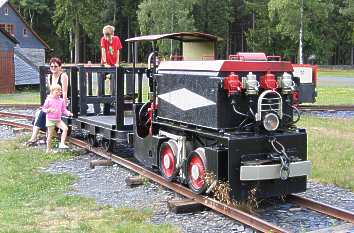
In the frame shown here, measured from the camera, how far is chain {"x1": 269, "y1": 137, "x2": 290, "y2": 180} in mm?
6594

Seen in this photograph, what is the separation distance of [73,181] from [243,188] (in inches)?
122

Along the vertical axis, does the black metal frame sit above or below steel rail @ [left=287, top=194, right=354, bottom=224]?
above

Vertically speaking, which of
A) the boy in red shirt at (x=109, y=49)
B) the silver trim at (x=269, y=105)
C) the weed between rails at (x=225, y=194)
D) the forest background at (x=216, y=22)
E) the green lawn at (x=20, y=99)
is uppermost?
the forest background at (x=216, y=22)

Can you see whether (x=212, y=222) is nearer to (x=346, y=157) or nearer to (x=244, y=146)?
(x=244, y=146)

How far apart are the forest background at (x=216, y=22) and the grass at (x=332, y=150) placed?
46434 millimetres

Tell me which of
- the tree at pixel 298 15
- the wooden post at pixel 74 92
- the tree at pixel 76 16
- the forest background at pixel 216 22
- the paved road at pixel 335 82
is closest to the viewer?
the wooden post at pixel 74 92

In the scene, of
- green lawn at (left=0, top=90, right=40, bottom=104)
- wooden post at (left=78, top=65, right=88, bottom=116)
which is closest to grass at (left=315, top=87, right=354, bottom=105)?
green lawn at (left=0, top=90, right=40, bottom=104)

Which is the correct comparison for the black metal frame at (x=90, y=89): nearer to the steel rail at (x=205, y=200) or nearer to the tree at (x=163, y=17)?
the steel rail at (x=205, y=200)

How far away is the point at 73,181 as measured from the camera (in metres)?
8.67

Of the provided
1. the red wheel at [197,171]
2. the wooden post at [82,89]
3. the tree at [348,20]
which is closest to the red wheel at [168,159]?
the red wheel at [197,171]

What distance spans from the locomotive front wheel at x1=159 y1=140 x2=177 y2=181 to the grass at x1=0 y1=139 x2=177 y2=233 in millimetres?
1085

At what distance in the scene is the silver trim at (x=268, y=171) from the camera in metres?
6.45

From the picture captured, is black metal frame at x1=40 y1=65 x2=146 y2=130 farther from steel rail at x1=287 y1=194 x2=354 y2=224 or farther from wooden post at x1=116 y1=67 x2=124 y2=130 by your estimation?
steel rail at x1=287 y1=194 x2=354 y2=224

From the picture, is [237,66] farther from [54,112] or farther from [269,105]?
[54,112]
